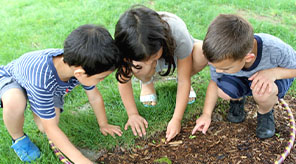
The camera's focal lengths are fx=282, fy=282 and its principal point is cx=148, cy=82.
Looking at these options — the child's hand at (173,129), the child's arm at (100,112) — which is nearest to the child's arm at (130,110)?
the child's arm at (100,112)

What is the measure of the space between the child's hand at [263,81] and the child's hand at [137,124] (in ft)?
3.42

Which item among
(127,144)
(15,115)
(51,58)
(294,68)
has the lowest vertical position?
(127,144)

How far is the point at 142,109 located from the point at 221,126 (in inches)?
31.2

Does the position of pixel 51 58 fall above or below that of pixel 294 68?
above

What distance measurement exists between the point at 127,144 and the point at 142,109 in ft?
1.46

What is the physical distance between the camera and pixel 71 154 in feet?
7.09

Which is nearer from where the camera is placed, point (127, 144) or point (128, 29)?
point (128, 29)

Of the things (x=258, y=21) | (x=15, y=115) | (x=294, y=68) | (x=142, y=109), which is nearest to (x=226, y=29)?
(x=294, y=68)

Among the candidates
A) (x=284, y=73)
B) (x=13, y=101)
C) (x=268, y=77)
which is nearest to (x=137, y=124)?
(x=13, y=101)

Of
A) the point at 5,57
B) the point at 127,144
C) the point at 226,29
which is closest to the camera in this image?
the point at 226,29

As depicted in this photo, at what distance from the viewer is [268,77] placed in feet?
7.46

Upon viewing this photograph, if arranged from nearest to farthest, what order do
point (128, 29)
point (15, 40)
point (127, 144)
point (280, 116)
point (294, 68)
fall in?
1. point (128, 29)
2. point (294, 68)
3. point (127, 144)
4. point (280, 116)
5. point (15, 40)

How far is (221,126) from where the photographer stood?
2656 mm

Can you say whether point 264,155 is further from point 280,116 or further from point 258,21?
point 258,21
